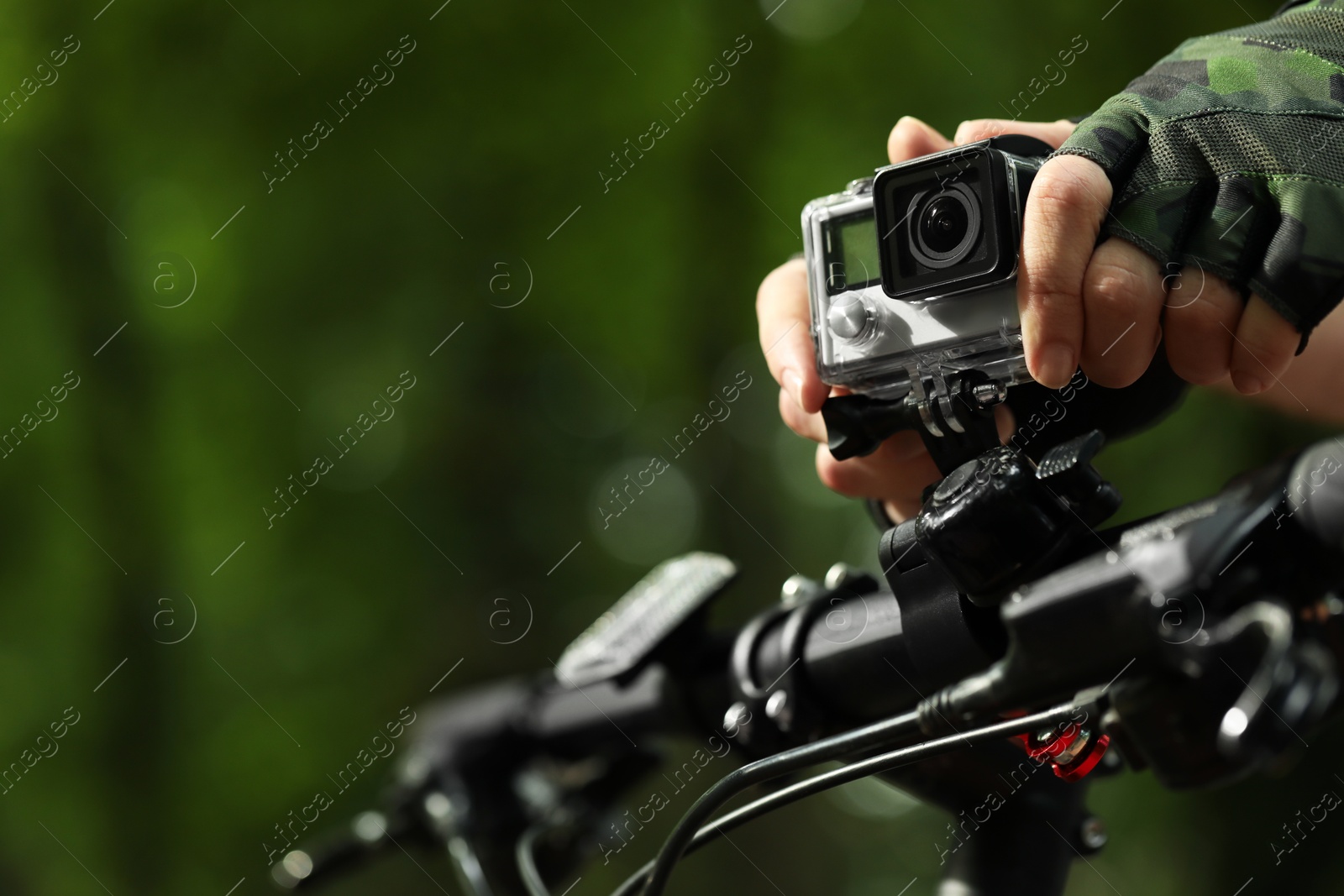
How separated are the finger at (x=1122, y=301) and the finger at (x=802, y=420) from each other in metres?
0.32

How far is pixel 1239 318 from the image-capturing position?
0.71 metres

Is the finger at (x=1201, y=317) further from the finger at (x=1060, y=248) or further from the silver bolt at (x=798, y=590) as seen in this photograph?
the silver bolt at (x=798, y=590)

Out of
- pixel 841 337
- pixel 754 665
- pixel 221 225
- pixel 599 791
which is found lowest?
pixel 599 791

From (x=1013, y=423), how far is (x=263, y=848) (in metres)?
5.46

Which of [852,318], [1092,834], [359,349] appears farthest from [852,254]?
[359,349]

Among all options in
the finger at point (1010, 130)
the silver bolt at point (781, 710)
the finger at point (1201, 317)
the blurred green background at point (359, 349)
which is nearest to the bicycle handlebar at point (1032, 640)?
the silver bolt at point (781, 710)

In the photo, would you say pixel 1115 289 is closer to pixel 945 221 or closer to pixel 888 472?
pixel 945 221

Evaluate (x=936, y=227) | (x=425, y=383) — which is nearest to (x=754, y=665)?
(x=936, y=227)

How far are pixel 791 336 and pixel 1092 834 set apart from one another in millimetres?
522

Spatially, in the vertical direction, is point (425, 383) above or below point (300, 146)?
below

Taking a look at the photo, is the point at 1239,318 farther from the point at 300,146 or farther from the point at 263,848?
the point at 263,848

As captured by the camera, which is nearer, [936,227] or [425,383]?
[936,227]

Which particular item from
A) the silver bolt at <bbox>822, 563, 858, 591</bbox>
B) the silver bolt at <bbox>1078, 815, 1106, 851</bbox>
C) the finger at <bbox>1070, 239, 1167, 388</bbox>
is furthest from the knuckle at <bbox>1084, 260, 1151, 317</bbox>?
the silver bolt at <bbox>1078, 815, 1106, 851</bbox>

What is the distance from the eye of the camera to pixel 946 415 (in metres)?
0.81
